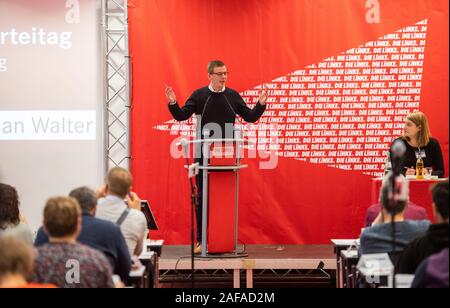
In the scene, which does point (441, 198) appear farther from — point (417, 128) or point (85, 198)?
point (417, 128)

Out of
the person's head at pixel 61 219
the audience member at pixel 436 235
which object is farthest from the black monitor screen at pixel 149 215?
the audience member at pixel 436 235

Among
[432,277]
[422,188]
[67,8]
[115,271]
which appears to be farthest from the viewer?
[67,8]

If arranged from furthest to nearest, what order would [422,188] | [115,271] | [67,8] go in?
1. [67,8]
2. [422,188]
3. [115,271]

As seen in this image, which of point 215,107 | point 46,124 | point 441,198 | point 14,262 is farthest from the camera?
point 46,124

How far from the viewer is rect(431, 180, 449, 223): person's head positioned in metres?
Result: 3.56

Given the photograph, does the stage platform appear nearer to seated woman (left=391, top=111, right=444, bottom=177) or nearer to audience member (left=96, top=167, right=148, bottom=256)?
seated woman (left=391, top=111, right=444, bottom=177)

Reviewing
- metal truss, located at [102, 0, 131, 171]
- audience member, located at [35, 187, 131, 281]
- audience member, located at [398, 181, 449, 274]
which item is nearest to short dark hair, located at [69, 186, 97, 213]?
audience member, located at [35, 187, 131, 281]

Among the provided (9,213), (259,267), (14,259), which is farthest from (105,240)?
(259,267)

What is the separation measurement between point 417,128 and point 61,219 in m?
4.26

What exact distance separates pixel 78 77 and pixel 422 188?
3.62m

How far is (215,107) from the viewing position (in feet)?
21.7

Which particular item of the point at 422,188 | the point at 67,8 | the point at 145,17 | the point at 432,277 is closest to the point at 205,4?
the point at 145,17

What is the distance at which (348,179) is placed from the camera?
7797 millimetres

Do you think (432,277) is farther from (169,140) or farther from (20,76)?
(20,76)
